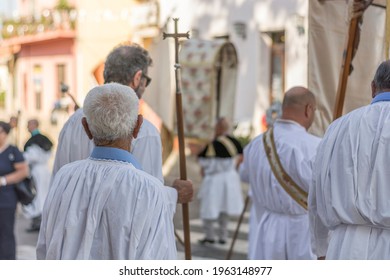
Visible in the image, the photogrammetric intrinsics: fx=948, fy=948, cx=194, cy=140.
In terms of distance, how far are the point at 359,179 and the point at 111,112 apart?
1.14 meters

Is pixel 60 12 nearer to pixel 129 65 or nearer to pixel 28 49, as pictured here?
pixel 28 49

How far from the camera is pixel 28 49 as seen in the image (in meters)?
39.8

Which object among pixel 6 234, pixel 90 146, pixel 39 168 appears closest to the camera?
pixel 90 146

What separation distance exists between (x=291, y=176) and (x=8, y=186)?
3.34m

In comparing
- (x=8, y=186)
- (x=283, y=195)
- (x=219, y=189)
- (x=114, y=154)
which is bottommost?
(x=219, y=189)

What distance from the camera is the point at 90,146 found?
4.94 metres

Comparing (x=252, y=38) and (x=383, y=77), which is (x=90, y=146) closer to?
(x=383, y=77)

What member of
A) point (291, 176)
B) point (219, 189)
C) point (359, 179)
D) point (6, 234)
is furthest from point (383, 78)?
point (219, 189)

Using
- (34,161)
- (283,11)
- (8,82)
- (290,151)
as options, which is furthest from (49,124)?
(290,151)

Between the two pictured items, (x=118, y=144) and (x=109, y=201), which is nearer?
(x=109, y=201)

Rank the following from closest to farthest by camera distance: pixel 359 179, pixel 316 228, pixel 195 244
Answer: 1. pixel 359 179
2. pixel 316 228
3. pixel 195 244

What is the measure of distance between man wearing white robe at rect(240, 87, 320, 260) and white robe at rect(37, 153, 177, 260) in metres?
2.36

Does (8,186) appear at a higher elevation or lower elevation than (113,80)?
lower
